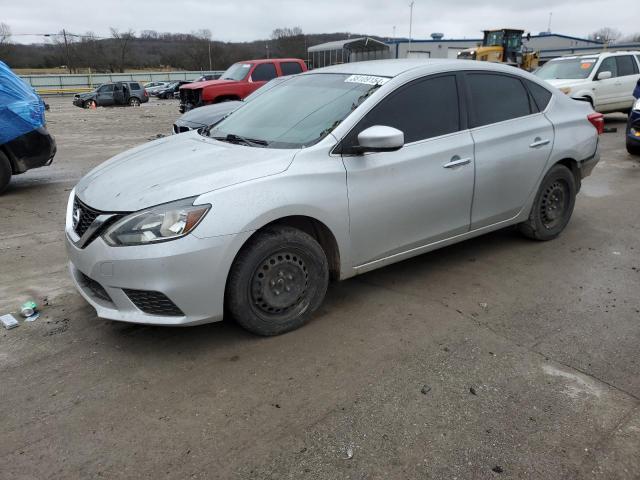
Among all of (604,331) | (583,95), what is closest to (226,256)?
(604,331)

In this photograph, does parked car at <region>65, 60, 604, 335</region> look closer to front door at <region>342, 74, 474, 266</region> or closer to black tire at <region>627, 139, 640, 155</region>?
front door at <region>342, 74, 474, 266</region>

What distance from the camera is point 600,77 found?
12.4 m

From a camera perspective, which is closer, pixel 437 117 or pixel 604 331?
pixel 604 331

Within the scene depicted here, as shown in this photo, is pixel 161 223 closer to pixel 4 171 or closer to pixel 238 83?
pixel 4 171

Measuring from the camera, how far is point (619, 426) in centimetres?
252

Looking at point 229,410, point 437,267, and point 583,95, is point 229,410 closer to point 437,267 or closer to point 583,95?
point 437,267

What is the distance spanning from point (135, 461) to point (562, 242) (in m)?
4.45

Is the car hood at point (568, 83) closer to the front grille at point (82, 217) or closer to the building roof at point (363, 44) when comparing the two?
the front grille at point (82, 217)

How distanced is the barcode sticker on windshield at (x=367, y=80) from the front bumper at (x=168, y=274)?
1.62m

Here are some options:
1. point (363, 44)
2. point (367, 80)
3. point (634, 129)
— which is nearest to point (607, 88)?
point (634, 129)

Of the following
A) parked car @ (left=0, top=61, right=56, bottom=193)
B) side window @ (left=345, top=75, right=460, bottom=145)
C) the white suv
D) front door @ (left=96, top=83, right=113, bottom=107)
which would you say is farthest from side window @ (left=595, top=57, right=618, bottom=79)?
front door @ (left=96, top=83, right=113, bottom=107)

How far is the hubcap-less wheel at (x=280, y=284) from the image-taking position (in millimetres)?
3178

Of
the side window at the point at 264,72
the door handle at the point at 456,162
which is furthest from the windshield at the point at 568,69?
the door handle at the point at 456,162

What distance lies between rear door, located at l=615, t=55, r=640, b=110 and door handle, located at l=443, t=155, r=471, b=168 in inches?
455
